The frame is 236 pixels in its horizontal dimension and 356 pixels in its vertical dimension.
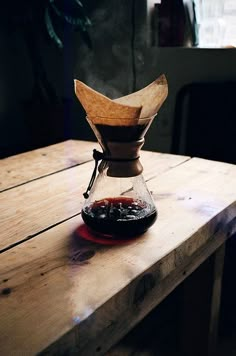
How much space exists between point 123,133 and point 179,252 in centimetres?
26

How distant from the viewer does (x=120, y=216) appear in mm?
921

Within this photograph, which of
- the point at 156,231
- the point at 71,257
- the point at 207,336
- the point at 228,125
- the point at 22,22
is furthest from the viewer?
the point at 22,22

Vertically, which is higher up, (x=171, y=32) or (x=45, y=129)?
(x=171, y=32)

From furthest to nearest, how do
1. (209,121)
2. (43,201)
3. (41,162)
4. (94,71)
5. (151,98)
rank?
(94,71) → (209,121) → (41,162) → (43,201) → (151,98)

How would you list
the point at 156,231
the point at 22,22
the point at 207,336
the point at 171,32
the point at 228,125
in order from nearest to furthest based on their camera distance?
the point at 156,231
the point at 207,336
the point at 228,125
the point at 171,32
the point at 22,22

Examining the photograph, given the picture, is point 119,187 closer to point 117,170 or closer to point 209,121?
point 117,170

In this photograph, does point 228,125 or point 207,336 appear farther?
point 228,125

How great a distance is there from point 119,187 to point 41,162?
0.65 meters

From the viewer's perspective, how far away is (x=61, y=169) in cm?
146

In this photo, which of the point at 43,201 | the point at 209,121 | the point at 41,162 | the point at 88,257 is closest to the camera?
the point at 88,257

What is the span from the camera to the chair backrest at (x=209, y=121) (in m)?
2.17

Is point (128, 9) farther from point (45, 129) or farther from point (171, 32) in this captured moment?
point (45, 129)

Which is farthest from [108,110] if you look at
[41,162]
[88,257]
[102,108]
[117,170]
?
[41,162]

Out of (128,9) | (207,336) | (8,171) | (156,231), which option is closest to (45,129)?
(128,9)
